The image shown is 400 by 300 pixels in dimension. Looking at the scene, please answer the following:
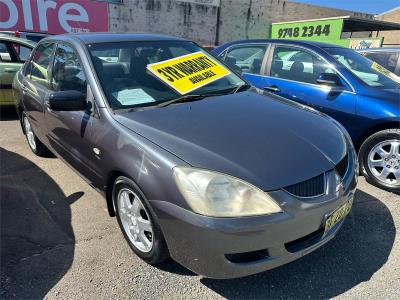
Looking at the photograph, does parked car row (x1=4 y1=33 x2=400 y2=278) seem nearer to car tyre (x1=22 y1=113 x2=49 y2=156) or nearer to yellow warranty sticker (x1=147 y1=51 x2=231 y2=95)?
yellow warranty sticker (x1=147 y1=51 x2=231 y2=95)

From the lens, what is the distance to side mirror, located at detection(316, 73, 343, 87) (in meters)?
4.07

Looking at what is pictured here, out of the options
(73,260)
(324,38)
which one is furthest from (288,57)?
(324,38)

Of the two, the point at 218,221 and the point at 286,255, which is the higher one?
the point at 218,221

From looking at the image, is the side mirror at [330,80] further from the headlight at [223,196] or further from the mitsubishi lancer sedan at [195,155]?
the headlight at [223,196]

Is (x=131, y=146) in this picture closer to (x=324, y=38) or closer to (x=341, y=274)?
(x=341, y=274)

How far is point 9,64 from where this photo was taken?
6234 millimetres

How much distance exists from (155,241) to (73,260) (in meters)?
0.75

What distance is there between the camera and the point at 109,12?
20891 mm

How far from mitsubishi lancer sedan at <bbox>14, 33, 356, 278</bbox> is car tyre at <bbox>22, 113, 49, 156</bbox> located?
1034 mm

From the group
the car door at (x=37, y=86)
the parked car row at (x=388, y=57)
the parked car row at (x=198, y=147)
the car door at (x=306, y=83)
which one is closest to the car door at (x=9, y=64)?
the car door at (x=37, y=86)

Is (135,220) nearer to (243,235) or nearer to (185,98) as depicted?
(243,235)

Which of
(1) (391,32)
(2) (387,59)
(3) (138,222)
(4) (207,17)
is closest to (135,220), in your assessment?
(3) (138,222)

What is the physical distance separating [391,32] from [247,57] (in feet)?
86.4

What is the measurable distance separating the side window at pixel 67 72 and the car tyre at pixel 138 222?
972 millimetres
